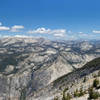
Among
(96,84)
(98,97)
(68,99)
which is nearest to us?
(98,97)

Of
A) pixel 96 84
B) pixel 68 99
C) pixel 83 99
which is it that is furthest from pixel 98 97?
pixel 96 84

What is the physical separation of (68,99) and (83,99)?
3.19m

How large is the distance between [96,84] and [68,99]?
20.3 ft

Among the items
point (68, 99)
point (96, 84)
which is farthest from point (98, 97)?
point (96, 84)

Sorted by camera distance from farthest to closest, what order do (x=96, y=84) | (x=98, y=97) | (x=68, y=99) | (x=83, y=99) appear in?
(x=96, y=84), (x=68, y=99), (x=83, y=99), (x=98, y=97)

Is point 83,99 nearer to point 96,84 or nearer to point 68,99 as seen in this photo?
point 68,99

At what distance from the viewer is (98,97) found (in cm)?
2153

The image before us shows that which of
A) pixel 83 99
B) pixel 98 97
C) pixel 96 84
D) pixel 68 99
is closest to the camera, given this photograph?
pixel 98 97

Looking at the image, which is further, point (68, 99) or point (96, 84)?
point (96, 84)

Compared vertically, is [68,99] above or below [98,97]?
below

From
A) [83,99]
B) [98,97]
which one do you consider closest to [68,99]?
[83,99]

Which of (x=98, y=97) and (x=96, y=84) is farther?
(x=96, y=84)

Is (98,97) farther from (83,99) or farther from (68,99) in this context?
(68,99)

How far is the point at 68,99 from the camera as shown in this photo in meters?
26.3
